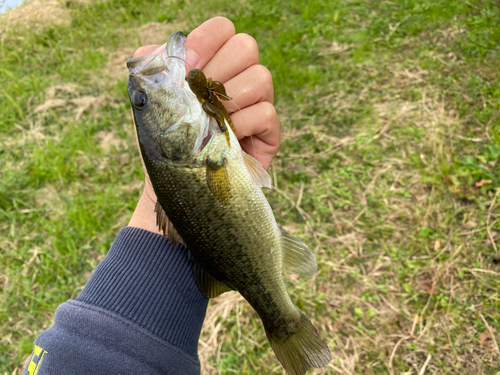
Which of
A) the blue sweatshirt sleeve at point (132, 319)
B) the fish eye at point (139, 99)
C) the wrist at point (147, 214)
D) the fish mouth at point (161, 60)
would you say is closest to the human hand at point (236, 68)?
the fish mouth at point (161, 60)

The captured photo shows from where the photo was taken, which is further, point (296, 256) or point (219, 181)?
point (296, 256)

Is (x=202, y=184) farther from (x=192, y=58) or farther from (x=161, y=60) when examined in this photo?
(x=192, y=58)

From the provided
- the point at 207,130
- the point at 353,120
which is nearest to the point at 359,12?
the point at 353,120

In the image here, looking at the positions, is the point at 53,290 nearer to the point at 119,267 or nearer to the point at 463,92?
the point at 119,267

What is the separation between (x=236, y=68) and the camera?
207 centimetres

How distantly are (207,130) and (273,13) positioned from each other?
5165 mm

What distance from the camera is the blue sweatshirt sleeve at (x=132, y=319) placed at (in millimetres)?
1590

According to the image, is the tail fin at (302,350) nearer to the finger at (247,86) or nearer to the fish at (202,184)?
the fish at (202,184)

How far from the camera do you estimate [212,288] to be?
78.4 inches

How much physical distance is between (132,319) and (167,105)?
124cm

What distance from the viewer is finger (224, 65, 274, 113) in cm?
206

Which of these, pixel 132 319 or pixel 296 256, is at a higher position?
pixel 132 319

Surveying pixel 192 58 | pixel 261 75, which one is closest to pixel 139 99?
pixel 192 58

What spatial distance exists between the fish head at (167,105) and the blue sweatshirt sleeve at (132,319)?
29.4 inches
